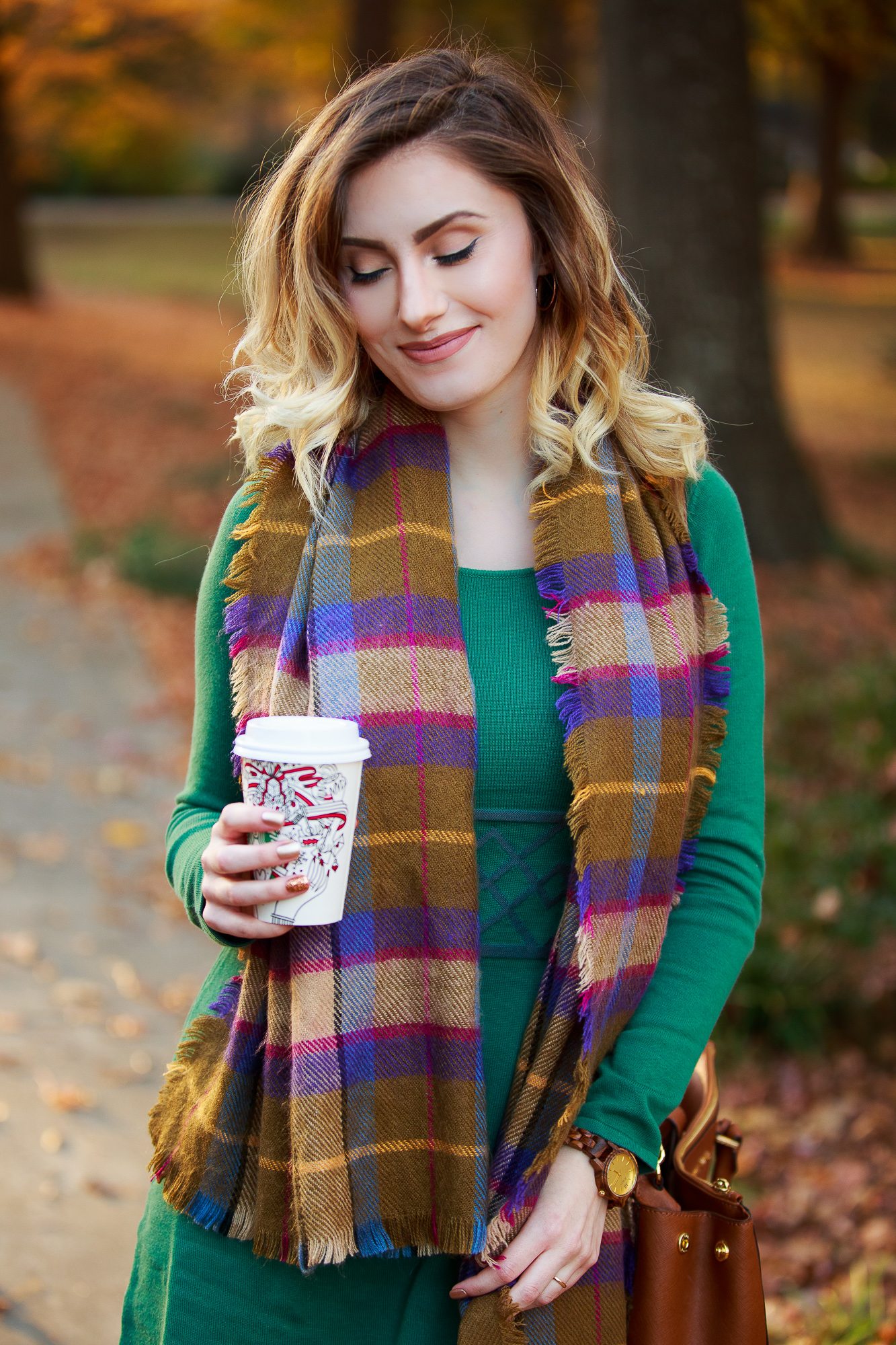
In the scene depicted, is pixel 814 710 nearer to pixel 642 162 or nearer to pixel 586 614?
pixel 642 162

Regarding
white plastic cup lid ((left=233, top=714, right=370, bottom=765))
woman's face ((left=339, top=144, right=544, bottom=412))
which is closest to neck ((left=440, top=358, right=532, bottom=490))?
woman's face ((left=339, top=144, right=544, bottom=412))

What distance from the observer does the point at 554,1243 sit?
162 centimetres

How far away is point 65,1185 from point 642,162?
20.7ft

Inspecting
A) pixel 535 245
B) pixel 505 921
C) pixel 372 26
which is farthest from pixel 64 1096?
pixel 372 26

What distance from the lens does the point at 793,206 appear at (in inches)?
1519

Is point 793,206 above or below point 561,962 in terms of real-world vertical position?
above

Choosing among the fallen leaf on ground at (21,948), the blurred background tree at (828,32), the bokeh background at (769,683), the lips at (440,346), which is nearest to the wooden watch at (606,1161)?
the lips at (440,346)

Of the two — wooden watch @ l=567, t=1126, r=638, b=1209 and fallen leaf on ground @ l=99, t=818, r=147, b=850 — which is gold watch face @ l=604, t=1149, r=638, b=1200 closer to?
wooden watch @ l=567, t=1126, r=638, b=1209

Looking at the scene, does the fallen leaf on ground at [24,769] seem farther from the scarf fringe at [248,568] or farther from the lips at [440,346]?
the lips at [440,346]

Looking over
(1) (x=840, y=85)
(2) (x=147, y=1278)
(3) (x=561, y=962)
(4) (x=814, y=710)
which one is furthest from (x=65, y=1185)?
(1) (x=840, y=85)

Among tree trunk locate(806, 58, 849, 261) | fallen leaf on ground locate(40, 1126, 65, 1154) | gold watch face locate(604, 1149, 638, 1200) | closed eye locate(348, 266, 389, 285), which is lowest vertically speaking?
fallen leaf on ground locate(40, 1126, 65, 1154)

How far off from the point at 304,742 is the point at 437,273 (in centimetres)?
72

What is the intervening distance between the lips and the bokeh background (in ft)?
1.54

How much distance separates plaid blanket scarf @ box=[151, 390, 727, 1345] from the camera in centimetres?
165
